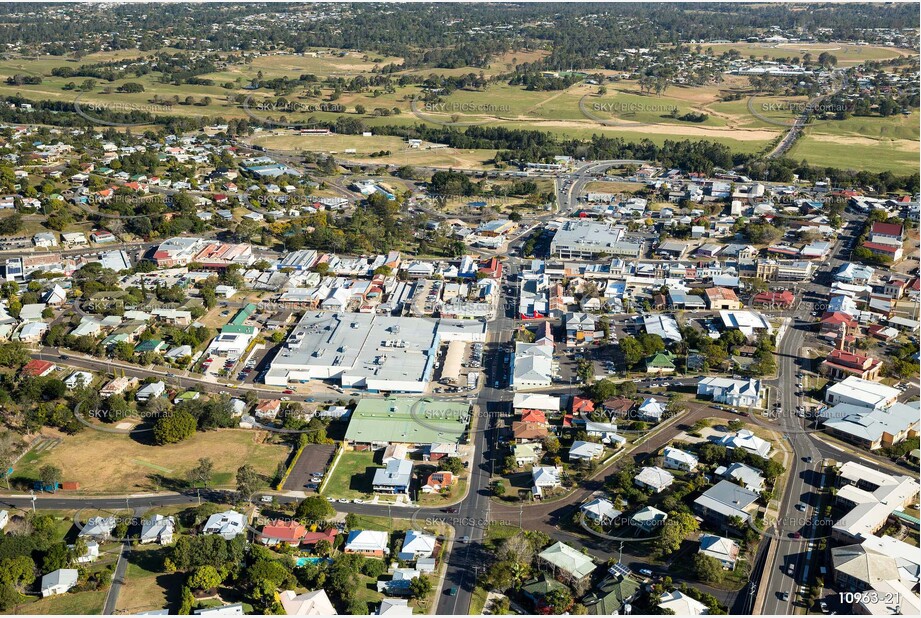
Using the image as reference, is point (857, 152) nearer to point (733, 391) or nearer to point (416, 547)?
point (733, 391)

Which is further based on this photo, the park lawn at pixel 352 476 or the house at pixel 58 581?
the park lawn at pixel 352 476

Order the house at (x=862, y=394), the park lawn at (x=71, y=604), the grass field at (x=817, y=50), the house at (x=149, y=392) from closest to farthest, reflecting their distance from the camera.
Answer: the park lawn at (x=71, y=604)
the house at (x=862, y=394)
the house at (x=149, y=392)
the grass field at (x=817, y=50)

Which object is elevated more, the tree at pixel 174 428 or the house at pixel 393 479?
the tree at pixel 174 428

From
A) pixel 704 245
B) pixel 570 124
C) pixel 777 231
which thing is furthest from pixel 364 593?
pixel 570 124

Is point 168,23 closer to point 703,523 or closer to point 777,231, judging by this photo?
point 777,231

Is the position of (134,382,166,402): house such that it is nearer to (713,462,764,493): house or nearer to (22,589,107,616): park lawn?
(22,589,107,616): park lawn

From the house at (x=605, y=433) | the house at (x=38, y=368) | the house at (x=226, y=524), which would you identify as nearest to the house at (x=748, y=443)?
the house at (x=605, y=433)

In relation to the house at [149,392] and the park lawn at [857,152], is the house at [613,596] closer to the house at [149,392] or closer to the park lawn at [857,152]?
the house at [149,392]
